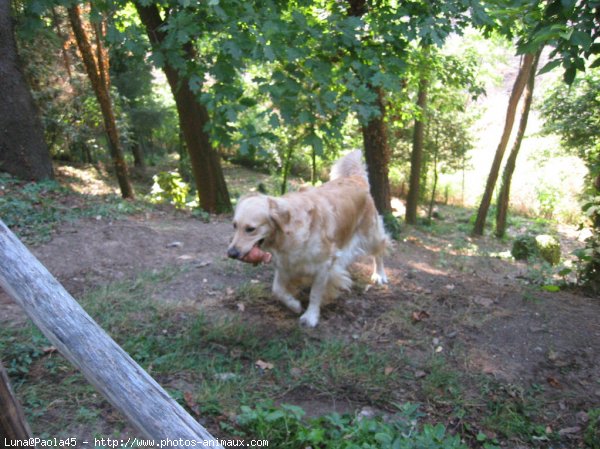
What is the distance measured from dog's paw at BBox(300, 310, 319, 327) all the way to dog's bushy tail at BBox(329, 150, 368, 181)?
7.14 feet

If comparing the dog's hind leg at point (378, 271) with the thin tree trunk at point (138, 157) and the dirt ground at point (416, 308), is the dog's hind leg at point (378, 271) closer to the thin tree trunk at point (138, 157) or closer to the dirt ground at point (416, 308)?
the dirt ground at point (416, 308)

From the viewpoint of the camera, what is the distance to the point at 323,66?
3.64 meters

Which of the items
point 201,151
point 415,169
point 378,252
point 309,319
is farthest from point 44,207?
point 415,169

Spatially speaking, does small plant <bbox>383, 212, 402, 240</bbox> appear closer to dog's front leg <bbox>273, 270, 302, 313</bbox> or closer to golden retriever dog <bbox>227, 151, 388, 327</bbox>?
golden retriever dog <bbox>227, 151, 388, 327</bbox>

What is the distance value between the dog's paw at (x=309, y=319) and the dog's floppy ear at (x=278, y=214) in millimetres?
943

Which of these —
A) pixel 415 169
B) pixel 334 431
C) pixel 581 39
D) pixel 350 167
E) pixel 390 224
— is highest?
pixel 581 39

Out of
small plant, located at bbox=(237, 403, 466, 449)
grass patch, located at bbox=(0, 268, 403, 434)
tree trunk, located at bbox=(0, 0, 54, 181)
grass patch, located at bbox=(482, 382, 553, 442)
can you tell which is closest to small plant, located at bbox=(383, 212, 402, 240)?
grass patch, located at bbox=(0, 268, 403, 434)

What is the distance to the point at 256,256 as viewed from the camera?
3840 mm

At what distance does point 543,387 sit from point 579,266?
2.59m

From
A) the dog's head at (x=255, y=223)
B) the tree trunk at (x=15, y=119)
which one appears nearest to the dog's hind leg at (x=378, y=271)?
the dog's head at (x=255, y=223)

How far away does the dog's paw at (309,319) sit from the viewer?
4.38m

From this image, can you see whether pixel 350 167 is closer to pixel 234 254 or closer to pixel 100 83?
pixel 234 254

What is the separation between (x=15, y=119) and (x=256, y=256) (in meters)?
→ 5.64

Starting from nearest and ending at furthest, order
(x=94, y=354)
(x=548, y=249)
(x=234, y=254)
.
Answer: (x=94, y=354) → (x=234, y=254) → (x=548, y=249)
